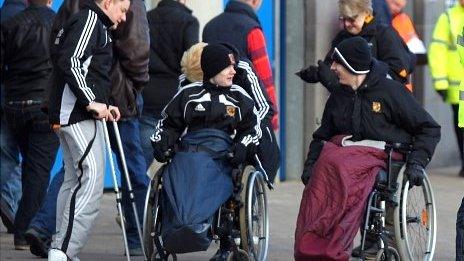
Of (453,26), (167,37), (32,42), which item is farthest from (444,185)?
(32,42)

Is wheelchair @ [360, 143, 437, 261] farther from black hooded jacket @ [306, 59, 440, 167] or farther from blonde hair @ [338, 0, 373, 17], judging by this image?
blonde hair @ [338, 0, 373, 17]

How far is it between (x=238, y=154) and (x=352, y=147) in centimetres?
65

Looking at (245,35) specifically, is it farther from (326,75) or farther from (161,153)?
(161,153)

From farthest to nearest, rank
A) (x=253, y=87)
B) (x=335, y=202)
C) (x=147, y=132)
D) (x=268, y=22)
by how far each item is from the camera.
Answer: (x=268, y=22) → (x=147, y=132) → (x=253, y=87) → (x=335, y=202)

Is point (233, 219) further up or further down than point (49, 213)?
further up

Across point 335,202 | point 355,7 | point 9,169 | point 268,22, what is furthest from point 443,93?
point 335,202

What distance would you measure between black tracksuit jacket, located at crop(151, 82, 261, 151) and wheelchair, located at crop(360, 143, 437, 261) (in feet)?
2.66

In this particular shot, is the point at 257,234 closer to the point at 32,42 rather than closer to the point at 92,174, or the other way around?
the point at 92,174

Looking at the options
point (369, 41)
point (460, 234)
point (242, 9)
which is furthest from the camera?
point (242, 9)

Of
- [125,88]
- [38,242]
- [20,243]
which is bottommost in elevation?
[20,243]

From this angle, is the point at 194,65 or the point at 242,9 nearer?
the point at 194,65

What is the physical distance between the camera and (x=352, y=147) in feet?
27.0

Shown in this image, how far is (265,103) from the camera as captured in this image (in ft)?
28.6

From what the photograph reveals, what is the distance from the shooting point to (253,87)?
28.6ft
